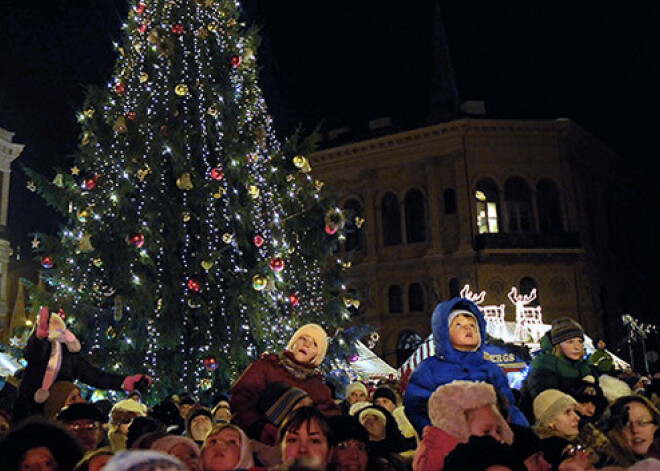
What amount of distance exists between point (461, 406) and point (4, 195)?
37.1 meters

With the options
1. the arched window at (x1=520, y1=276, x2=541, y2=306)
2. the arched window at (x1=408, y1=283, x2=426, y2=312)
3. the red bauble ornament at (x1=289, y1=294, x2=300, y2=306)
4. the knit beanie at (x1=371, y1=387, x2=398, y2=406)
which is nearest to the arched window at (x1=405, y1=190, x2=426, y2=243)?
the arched window at (x1=408, y1=283, x2=426, y2=312)

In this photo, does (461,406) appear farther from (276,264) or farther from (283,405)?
(276,264)

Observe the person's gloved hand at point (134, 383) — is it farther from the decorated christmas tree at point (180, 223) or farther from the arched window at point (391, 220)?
the arched window at point (391, 220)

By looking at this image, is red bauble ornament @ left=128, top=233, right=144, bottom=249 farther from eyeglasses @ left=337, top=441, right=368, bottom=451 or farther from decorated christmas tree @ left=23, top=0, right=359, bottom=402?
eyeglasses @ left=337, top=441, right=368, bottom=451

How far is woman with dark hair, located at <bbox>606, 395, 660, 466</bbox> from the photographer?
4250 mm

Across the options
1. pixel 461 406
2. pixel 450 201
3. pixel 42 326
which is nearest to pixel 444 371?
pixel 461 406

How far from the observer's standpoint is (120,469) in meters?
2.38

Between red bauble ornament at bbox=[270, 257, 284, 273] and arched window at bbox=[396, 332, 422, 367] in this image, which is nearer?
red bauble ornament at bbox=[270, 257, 284, 273]

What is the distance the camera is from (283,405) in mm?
4871

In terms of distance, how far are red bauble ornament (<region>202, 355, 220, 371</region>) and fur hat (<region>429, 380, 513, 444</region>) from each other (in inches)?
305

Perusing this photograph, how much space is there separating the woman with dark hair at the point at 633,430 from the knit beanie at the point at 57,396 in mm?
4942

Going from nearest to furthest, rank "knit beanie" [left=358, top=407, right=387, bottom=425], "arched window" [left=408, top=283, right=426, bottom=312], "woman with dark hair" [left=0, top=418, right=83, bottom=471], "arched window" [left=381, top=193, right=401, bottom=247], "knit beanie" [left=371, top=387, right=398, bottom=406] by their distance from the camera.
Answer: "woman with dark hair" [left=0, top=418, right=83, bottom=471] < "knit beanie" [left=358, top=407, right=387, bottom=425] < "knit beanie" [left=371, top=387, right=398, bottom=406] < "arched window" [left=408, top=283, right=426, bottom=312] < "arched window" [left=381, top=193, right=401, bottom=247]

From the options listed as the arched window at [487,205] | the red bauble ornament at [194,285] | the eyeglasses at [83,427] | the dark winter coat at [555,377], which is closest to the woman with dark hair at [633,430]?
the dark winter coat at [555,377]

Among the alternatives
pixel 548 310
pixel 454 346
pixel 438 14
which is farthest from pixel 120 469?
pixel 438 14
